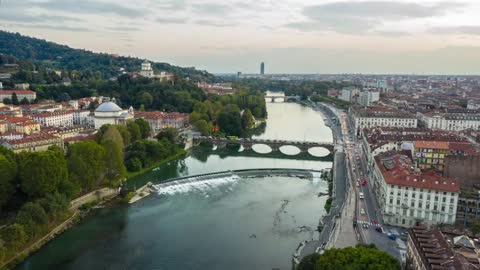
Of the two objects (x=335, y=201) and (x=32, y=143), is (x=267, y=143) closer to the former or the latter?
(x=335, y=201)

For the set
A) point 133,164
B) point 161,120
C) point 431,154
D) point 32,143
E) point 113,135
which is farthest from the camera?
point 161,120

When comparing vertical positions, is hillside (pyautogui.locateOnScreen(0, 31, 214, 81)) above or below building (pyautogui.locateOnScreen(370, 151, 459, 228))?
above

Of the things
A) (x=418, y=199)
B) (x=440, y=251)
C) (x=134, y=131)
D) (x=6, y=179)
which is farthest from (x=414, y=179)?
(x=134, y=131)

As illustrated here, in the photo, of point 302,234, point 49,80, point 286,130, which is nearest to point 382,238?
point 302,234

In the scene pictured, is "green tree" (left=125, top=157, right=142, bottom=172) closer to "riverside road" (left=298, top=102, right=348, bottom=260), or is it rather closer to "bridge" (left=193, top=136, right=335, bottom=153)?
"bridge" (left=193, top=136, right=335, bottom=153)

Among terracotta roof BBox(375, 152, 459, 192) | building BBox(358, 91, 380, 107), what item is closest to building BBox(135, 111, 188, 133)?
terracotta roof BBox(375, 152, 459, 192)

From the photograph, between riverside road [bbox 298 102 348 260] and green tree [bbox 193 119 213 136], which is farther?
green tree [bbox 193 119 213 136]

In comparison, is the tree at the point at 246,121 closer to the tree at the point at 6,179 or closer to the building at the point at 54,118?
the building at the point at 54,118
